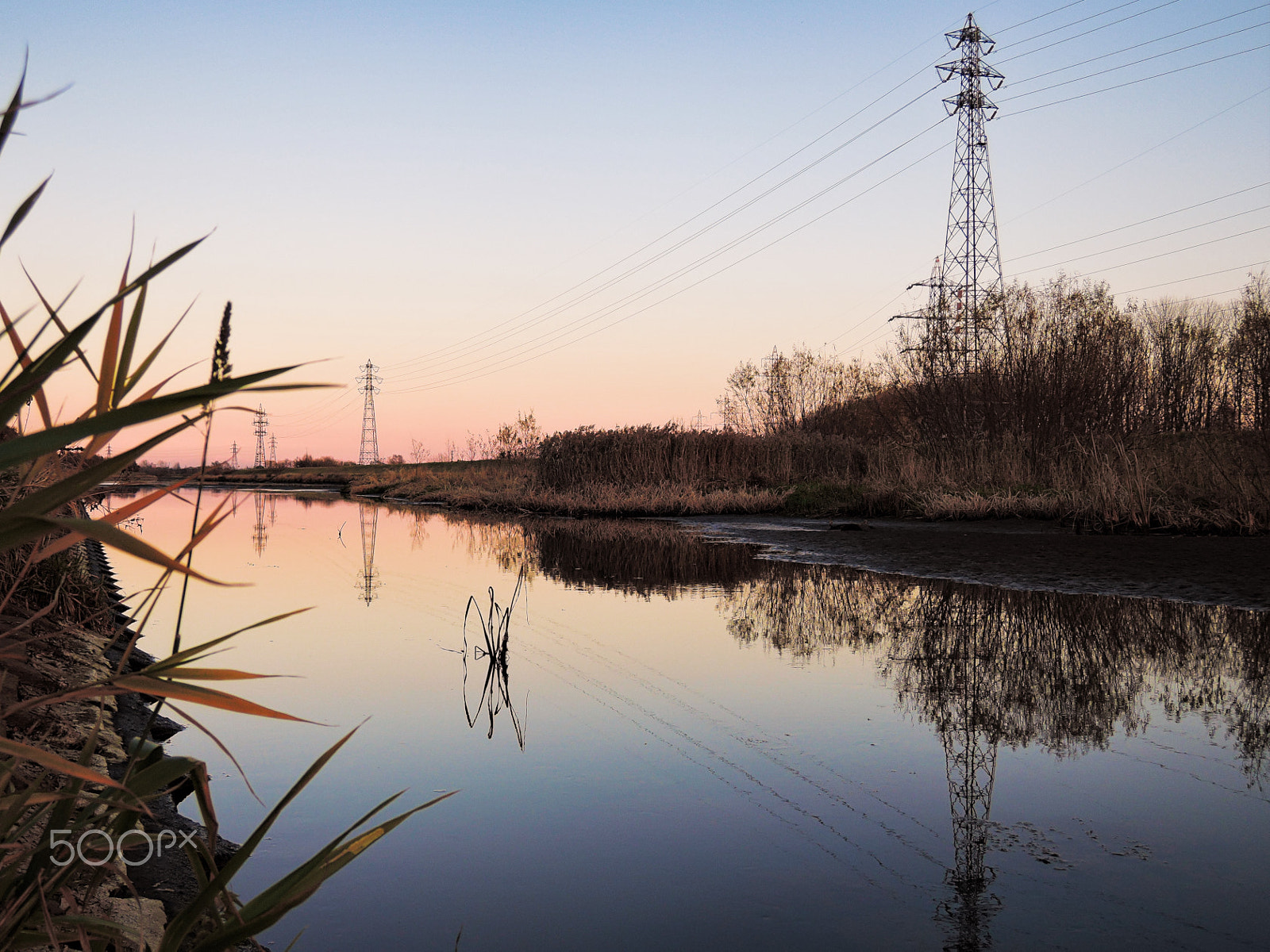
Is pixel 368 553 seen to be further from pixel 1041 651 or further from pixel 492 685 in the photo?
pixel 1041 651

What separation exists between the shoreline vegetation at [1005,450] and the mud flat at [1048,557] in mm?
783

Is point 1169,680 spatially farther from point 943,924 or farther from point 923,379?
point 923,379

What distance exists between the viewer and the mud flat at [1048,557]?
27.1ft

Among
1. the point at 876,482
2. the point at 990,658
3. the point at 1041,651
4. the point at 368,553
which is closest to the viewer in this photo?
the point at 990,658

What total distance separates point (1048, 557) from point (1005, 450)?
694cm

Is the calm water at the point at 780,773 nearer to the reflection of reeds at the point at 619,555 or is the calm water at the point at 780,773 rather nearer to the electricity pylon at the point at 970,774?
the electricity pylon at the point at 970,774

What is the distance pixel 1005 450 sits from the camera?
54.9 ft

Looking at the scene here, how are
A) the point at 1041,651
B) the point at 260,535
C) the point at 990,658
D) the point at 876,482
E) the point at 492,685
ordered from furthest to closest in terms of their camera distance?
the point at 876,482, the point at 260,535, the point at 1041,651, the point at 990,658, the point at 492,685

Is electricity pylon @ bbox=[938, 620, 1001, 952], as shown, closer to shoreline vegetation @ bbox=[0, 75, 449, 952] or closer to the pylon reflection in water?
shoreline vegetation @ bbox=[0, 75, 449, 952]

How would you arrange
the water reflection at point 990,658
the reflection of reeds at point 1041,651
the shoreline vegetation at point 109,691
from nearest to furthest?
the shoreline vegetation at point 109,691 < the water reflection at point 990,658 < the reflection of reeds at point 1041,651

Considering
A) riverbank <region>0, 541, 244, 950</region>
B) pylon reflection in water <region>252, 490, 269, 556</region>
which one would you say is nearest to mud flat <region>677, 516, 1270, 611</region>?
riverbank <region>0, 541, 244, 950</region>

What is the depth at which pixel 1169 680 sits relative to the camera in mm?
5047

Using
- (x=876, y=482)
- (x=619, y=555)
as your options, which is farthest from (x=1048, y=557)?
(x=876, y=482)

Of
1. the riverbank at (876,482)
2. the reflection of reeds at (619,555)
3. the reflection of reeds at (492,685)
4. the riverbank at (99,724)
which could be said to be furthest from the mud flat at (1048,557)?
the riverbank at (99,724)
